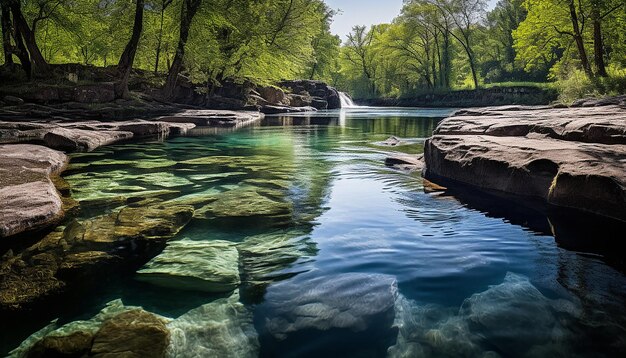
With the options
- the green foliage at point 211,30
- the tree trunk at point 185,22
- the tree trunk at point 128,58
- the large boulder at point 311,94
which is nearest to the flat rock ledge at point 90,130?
the tree trunk at point 128,58

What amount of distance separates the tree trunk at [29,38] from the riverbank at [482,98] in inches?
1264

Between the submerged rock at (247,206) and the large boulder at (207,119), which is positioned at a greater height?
the large boulder at (207,119)

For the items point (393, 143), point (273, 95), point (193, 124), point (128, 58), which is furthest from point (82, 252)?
point (273, 95)

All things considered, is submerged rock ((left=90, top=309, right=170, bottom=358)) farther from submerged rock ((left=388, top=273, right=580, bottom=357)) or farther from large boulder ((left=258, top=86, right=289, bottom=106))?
large boulder ((left=258, top=86, right=289, bottom=106))

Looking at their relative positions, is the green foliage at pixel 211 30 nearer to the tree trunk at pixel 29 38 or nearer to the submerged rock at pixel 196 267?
the tree trunk at pixel 29 38

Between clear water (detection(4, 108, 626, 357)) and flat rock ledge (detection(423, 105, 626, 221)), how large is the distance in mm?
377

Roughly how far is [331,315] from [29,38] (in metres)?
20.6

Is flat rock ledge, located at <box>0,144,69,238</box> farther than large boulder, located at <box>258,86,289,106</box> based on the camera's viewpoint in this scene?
No

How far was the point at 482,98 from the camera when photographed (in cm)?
4406

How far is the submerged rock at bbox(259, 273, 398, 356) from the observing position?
2240 millimetres

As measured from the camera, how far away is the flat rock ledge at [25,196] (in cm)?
363

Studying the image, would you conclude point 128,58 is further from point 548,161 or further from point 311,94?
point 311,94

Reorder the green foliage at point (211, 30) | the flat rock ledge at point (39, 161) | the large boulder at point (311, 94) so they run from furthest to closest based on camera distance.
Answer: the large boulder at point (311, 94) < the green foliage at point (211, 30) < the flat rock ledge at point (39, 161)

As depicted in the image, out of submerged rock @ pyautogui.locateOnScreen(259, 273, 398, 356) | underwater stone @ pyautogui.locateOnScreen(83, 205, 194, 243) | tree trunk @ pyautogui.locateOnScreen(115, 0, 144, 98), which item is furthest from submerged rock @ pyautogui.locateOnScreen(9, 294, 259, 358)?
tree trunk @ pyautogui.locateOnScreen(115, 0, 144, 98)
